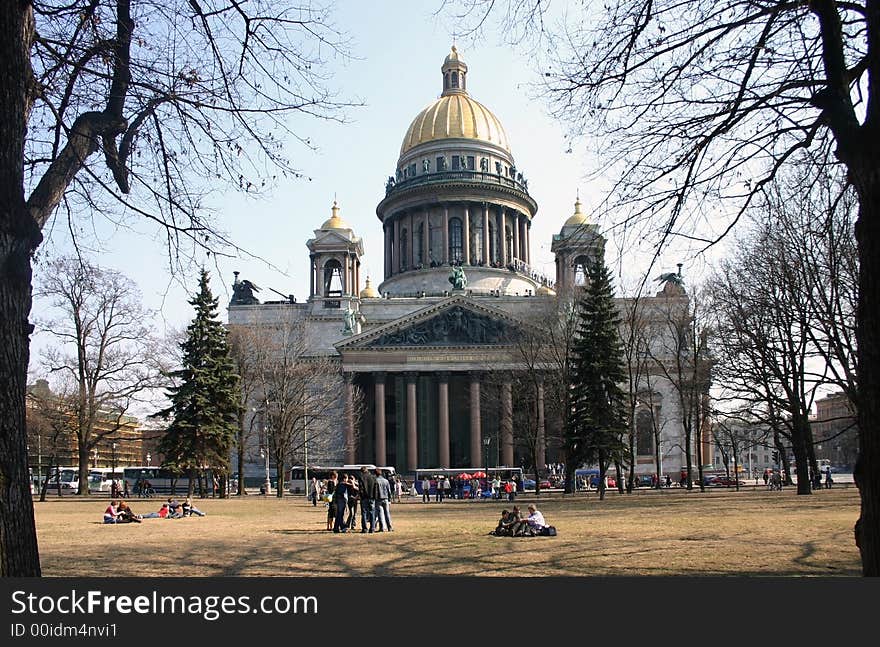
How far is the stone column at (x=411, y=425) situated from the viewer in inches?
2721

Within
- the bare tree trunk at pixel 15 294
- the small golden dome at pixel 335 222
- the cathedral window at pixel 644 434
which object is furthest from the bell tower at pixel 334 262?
the bare tree trunk at pixel 15 294

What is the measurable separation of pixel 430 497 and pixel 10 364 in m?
46.1

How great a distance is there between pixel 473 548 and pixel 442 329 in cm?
5466

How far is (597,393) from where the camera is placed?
42.6 m

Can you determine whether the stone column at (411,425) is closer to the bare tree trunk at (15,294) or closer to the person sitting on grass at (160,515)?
the person sitting on grass at (160,515)

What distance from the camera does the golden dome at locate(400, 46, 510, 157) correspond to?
94.8 m

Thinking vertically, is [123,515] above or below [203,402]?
below

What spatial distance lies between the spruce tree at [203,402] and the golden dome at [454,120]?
169ft

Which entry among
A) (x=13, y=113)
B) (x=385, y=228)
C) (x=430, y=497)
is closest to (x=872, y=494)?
(x=13, y=113)

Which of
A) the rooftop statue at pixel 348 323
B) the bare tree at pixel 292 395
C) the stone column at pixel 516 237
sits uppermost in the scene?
the stone column at pixel 516 237

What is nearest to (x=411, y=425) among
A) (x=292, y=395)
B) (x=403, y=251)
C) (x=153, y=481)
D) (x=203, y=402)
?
(x=292, y=395)

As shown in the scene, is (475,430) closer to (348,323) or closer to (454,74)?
(348,323)

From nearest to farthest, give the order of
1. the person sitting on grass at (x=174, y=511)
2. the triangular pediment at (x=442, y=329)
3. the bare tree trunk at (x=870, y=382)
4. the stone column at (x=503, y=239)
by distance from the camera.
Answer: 1. the bare tree trunk at (x=870, y=382)
2. the person sitting on grass at (x=174, y=511)
3. the triangular pediment at (x=442, y=329)
4. the stone column at (x=503, y=239)

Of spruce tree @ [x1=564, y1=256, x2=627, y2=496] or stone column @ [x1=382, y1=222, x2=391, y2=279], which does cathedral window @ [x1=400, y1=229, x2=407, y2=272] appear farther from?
spruce tree @ [x1=564, y1=256, x2=627, y2=496]
